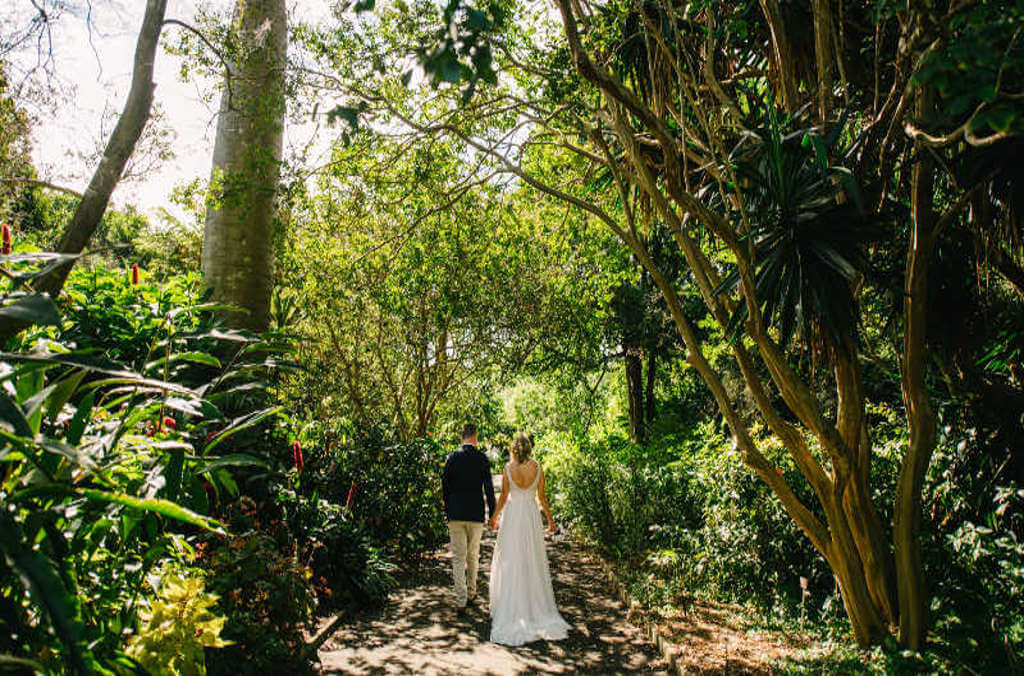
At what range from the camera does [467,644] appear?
5.77 m

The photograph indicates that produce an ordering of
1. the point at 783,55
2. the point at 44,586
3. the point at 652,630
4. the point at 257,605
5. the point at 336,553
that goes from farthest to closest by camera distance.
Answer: the point at 336,553
the point at 652,630
the point at 783,55
the point at 257,605
the point at 44,586

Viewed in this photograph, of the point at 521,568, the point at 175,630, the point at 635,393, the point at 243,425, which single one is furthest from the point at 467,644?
the point at 635,393

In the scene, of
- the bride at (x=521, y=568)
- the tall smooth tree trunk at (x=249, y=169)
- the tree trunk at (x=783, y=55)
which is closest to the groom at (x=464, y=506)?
the bride at (x=521, y=568)

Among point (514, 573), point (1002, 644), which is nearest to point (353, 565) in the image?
point (514, 573)

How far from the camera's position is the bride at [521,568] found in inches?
244

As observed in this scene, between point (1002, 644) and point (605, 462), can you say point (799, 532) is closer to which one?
point (1002, 644)

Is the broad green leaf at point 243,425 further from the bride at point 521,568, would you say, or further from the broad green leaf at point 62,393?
the bride at point 521,568

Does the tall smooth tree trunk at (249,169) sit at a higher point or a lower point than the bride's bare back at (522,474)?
higher

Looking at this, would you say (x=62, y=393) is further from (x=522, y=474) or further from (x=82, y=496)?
(x=522, y=474)

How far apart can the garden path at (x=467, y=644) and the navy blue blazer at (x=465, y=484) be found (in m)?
1.11

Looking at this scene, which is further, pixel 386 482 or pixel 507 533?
pixel 386 482

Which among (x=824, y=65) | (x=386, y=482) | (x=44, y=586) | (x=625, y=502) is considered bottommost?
(x=625, y=502)

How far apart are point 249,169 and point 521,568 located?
527 cm

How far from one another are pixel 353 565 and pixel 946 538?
5.74m
